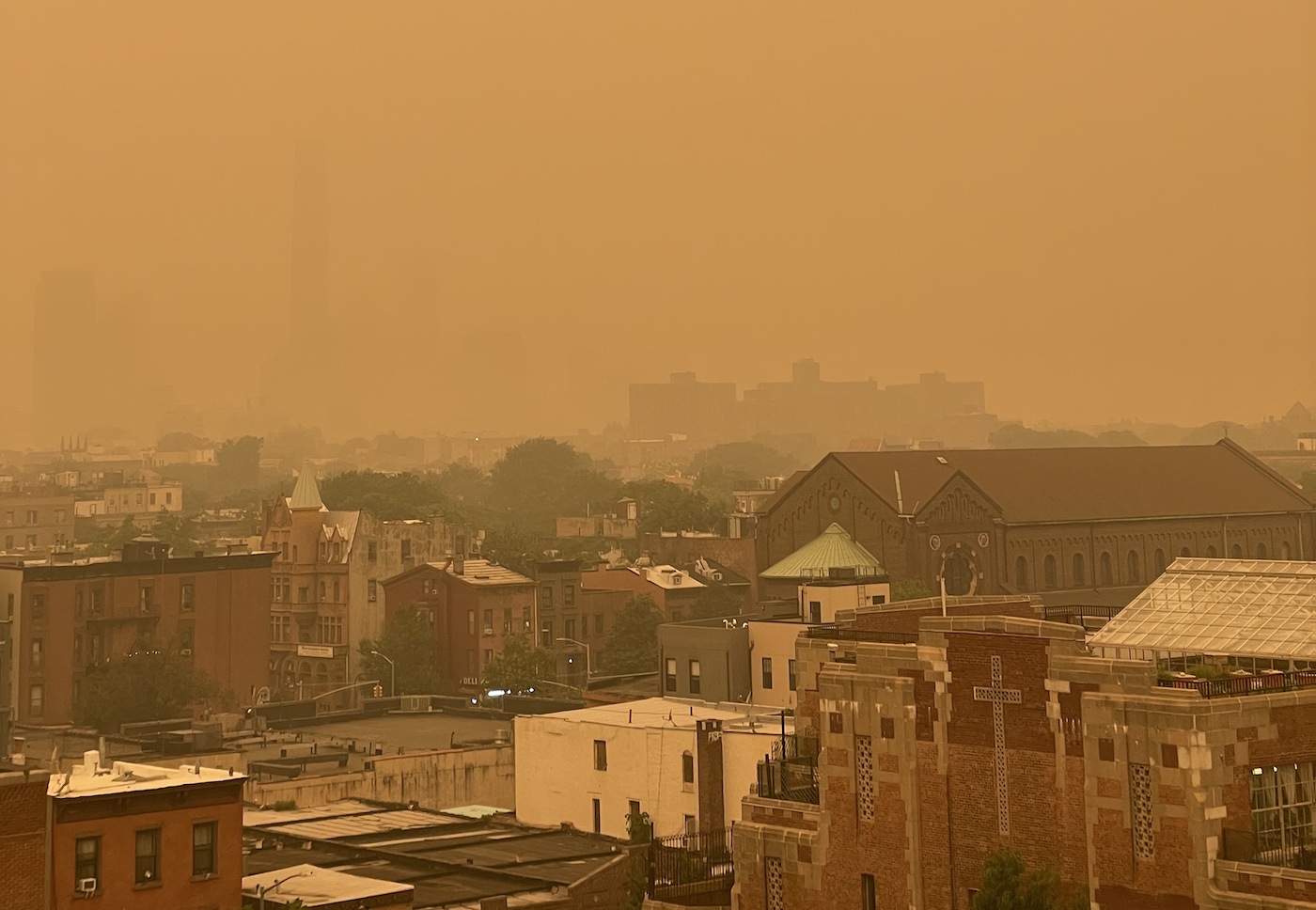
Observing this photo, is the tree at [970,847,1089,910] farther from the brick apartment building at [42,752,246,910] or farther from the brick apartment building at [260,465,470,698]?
the brick apartment building at [260,465,470,698]

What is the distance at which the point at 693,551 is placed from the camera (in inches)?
6132

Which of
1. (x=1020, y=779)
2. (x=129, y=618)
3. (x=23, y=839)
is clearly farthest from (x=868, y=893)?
(x=129, y=618)

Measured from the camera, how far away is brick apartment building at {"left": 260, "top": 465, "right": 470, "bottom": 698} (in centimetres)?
12425

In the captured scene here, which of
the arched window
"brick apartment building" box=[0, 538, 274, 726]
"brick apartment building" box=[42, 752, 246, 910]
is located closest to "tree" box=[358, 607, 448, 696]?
"brick apartment building" box=[0, 538, 274, 726]

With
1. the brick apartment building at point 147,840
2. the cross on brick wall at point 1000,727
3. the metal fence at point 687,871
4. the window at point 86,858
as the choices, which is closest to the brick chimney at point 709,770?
the metal fence at point 687,871

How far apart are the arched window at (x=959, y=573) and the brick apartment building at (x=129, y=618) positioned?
A: 155 feet

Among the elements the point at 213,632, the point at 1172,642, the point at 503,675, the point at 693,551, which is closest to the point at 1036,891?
the point at 1172,642

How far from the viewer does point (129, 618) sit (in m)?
106

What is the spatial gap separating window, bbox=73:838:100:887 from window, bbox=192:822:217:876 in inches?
82.7

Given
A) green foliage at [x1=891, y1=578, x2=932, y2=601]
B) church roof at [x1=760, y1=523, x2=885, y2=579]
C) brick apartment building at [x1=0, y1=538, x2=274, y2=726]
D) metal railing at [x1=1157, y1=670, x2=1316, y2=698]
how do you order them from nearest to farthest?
metal railing at [x1=1157, y1=670, x2=1316, y2=698] < brick apartment building at [x1=0, y1=538, x2=274, y2=726] < church roof at [x1=760, y1=523, x2=885, y2=579] < green foliage at [x1=891, y1=578, x2=932, y2=601]

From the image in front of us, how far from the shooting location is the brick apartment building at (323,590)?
408 ft

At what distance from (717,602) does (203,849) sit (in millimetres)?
105958

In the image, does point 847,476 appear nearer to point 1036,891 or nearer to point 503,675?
point 503,675

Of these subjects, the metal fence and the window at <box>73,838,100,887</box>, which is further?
the metal fence
